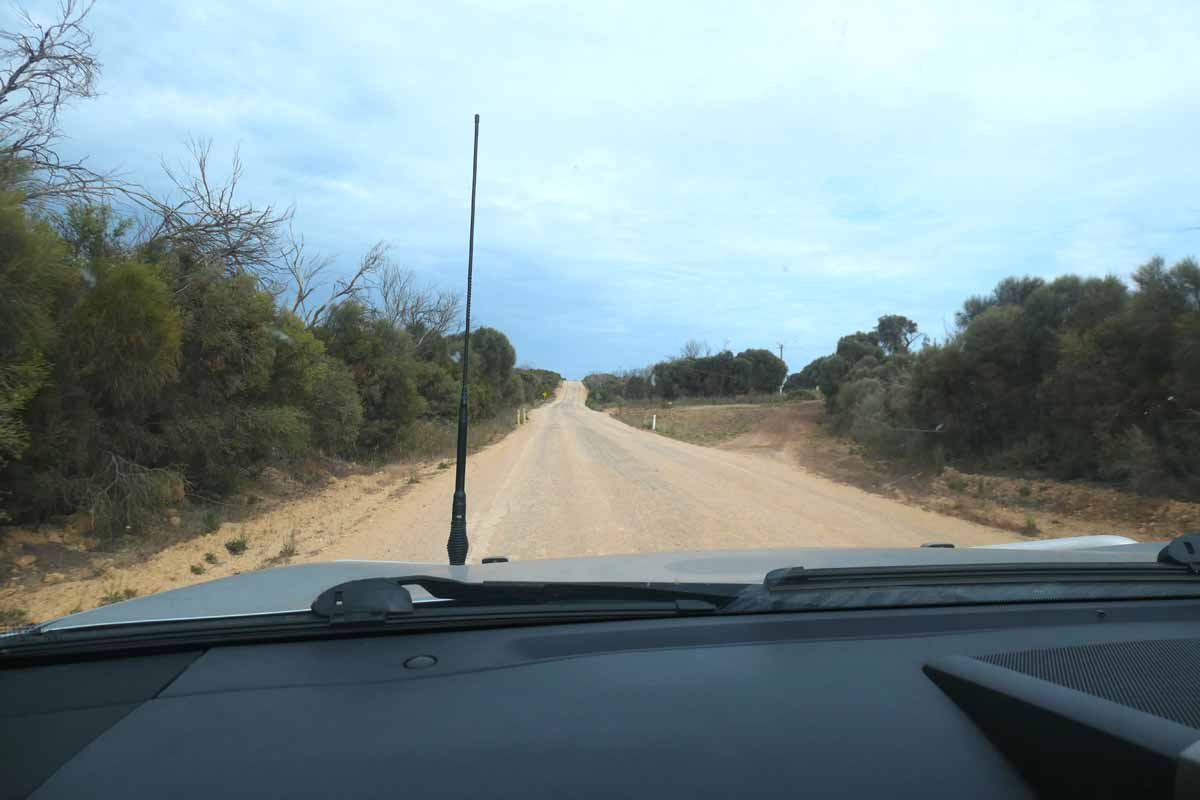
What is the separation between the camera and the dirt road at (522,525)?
803cm

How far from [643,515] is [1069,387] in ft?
31.3

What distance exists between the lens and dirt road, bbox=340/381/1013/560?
9633 millimetres

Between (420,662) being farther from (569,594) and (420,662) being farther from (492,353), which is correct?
(492,353)

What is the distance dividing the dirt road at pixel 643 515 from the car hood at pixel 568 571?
17.4 ft

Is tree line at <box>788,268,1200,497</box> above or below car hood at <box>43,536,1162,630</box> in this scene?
above

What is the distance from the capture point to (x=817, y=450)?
2727cm

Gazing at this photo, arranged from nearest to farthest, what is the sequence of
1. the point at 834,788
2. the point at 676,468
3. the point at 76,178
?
the point at 834,788 → the point at 76,178 → the point at 676,468

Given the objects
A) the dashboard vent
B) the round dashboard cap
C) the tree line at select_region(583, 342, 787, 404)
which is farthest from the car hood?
the tree line at select_region(583, 342, 787, 404)

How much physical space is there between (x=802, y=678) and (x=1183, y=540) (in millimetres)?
2264

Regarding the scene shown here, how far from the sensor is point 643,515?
38.8ft

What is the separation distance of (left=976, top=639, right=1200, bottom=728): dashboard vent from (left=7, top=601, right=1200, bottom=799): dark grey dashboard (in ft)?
0.11

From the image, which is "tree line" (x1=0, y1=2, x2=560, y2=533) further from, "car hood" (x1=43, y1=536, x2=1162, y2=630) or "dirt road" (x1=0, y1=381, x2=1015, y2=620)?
"car hood" (x1=43, y1=536, x2=1162, y2=630)

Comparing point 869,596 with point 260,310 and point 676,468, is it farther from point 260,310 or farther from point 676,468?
point 676,468

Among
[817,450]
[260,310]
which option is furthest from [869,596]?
[817,450]
